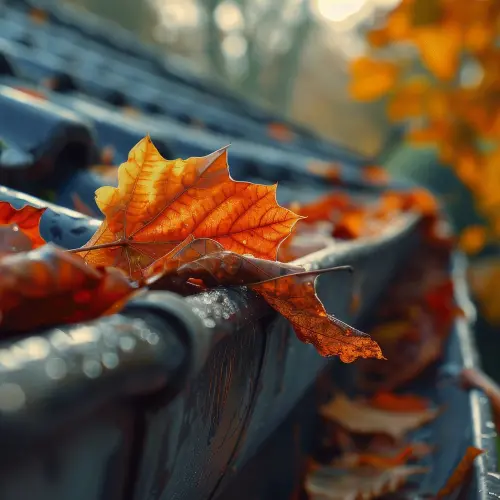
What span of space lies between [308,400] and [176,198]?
0.71m

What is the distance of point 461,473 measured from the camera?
1.00m

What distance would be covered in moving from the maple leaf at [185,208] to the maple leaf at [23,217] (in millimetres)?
64

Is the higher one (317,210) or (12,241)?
(317,210)

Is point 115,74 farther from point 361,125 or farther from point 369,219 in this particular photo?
point 361,125

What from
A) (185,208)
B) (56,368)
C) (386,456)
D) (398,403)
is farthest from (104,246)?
(398,403)

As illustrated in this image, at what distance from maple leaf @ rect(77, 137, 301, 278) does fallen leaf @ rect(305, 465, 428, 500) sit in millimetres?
579

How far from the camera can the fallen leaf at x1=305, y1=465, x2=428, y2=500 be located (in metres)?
1.12

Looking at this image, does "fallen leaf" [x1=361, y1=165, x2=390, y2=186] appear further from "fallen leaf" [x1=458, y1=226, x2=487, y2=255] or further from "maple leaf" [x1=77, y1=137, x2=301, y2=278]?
"maple leaf" [x1=77, y1=137, x2=301, y2=278]

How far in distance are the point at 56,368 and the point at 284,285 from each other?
1.06 ft

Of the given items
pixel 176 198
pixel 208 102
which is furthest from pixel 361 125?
pixel 176 198

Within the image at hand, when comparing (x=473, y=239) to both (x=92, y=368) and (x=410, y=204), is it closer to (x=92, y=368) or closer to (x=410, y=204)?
(x=410, y=204)

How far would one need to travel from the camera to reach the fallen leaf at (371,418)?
1.44 meters

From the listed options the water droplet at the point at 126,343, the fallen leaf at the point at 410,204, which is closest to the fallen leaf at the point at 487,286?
the fallen leaf at the point at 410,204

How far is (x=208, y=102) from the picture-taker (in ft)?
15.4
